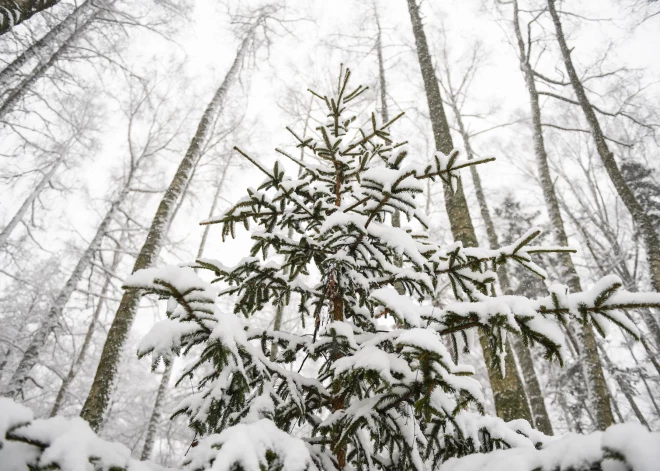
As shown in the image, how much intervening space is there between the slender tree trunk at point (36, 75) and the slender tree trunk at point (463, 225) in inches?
320

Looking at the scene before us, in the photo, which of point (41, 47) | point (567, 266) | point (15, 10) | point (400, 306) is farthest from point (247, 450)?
point (41, 47)

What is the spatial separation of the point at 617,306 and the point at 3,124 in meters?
12.1

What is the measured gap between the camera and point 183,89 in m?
11.5

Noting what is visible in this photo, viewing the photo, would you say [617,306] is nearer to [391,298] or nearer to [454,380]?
[454,380]

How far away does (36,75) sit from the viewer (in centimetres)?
812

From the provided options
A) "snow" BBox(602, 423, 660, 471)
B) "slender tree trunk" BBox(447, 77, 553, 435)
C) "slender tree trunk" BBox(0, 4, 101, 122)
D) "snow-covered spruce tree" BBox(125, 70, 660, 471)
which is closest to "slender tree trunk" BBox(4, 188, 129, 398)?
"slender tree trunk" BBox(0, 4, 101, 122)

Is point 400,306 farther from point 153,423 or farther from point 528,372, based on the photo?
point 153,423

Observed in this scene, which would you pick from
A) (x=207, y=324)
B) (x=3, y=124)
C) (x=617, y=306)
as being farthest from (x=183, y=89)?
(x=617, y=306)

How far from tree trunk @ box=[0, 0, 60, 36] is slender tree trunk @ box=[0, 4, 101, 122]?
12.6 ft

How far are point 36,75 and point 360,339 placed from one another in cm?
1089

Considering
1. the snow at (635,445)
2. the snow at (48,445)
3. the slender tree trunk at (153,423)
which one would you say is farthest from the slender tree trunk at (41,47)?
the snow at (635,445)

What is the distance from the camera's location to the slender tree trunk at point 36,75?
7773 millimetres

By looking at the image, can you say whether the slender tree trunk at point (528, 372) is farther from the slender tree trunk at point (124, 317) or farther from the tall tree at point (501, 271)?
the slender tree trunk at point (124, 317)

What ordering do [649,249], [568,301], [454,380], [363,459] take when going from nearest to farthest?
[454,380]
[568,301]
[363,459]
[649,249]
